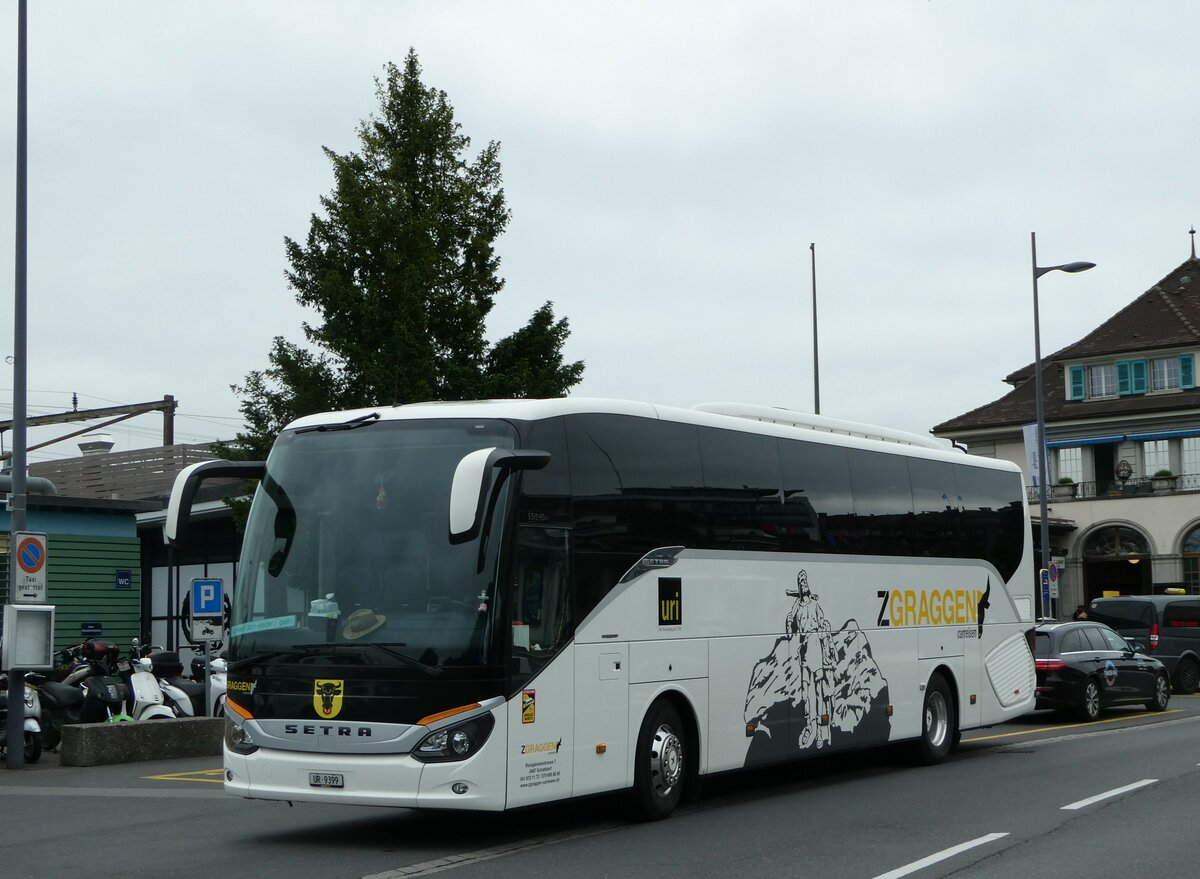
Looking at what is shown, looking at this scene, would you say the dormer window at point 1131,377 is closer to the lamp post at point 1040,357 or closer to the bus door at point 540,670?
the lamp post at point 1040,357

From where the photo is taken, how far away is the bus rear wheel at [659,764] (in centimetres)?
1203

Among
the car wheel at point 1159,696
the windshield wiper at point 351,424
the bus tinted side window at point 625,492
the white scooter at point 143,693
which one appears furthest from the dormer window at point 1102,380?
the windshield wiper at point 351,424

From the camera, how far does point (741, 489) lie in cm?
1377

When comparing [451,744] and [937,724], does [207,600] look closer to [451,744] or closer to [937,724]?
[937,724]

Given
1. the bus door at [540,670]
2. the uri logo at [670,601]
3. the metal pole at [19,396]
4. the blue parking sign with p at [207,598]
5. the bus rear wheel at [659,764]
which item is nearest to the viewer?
the bus door at [540,670]

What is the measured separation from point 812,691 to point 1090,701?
12.0 meters

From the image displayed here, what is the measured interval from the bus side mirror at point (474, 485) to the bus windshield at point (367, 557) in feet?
1.89

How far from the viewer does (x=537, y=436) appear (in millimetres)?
11289

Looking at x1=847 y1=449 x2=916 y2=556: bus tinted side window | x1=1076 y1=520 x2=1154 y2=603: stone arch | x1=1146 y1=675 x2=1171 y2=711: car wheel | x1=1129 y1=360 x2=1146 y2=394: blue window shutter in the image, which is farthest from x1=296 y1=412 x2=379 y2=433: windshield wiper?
x1=1129 y1=360 x2=1146 y2=394: blue window shutter

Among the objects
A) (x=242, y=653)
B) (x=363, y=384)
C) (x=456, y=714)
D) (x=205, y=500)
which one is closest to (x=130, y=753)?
(x=242, y=653)

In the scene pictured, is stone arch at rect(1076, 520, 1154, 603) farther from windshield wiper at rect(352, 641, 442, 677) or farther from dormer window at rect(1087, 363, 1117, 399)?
windshield wiper at rect(352, 641, 442, 677)

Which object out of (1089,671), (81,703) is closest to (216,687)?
(81,703)

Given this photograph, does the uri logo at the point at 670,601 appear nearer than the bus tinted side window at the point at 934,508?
Yes

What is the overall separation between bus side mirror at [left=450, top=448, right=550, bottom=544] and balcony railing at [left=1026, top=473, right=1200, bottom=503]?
52181 millimetres
